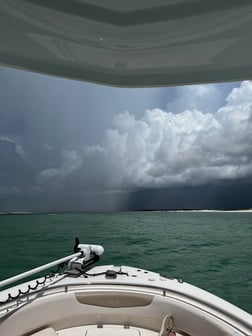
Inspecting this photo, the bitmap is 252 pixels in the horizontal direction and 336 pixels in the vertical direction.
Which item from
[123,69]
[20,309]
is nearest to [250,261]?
[20,309]

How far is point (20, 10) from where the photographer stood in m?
0.62

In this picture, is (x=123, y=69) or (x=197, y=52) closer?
(x=197, y=52)

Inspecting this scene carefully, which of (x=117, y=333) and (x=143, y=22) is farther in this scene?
(x=117, y=333)

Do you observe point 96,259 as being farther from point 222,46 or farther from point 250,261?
point 250,261

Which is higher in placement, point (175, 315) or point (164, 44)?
point (164, 44)

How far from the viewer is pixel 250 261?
11.2 meters

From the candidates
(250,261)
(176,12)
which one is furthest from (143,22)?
(250,261)

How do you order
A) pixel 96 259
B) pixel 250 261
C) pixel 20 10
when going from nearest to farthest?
pixel 20 10 < pixel 96 259 < pixel 250 261

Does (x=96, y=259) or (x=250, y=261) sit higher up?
(x=250, y=261)

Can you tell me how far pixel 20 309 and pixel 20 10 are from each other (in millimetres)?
1543

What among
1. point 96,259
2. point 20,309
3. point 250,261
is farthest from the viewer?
point 250,261

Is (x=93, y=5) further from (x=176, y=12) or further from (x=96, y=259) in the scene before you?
(x=96, y=259)

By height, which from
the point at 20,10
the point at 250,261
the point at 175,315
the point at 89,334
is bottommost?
the point at 89,334

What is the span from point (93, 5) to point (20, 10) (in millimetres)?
157
